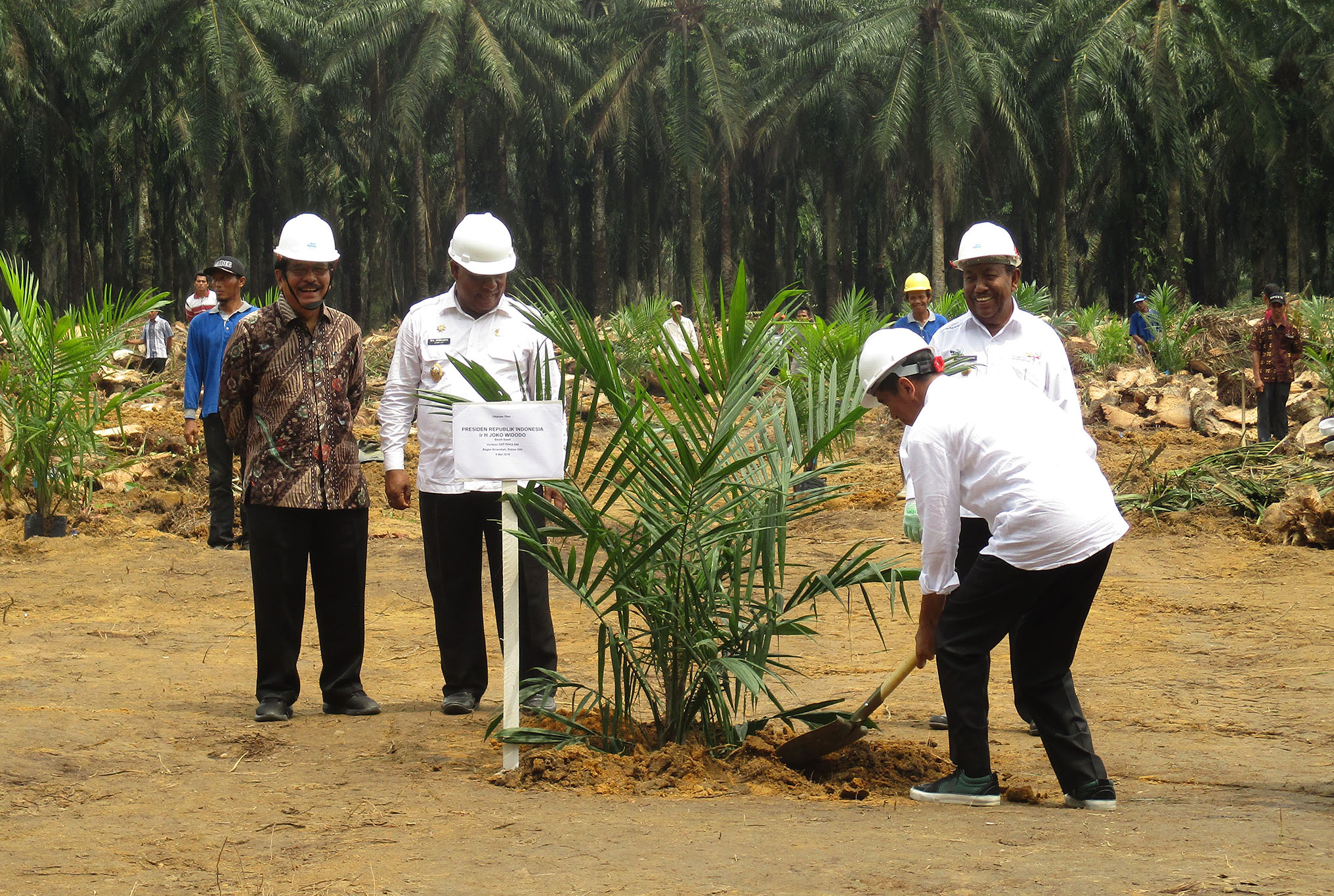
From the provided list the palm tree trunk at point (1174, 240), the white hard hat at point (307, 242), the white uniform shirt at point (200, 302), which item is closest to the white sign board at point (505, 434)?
the white hard hat at point (307, 242)

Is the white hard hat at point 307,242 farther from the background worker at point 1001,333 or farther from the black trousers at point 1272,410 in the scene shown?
the black trousers at point 1272,410

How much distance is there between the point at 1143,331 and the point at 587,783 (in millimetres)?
18645

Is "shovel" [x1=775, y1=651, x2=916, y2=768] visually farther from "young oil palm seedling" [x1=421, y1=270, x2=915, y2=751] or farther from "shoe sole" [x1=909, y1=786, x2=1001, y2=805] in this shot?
"shoe sole" [x1=909, y1=786, x2=1001, y2=805]

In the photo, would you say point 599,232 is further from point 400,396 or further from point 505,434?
point 505,434

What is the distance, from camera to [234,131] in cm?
3612

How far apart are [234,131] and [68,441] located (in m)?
29.2

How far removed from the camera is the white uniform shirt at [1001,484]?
147 inches

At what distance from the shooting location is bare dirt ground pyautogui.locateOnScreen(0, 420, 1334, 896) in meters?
3.13

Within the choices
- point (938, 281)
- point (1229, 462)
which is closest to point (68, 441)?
point (1229, 462)

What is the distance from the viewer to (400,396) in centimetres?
520

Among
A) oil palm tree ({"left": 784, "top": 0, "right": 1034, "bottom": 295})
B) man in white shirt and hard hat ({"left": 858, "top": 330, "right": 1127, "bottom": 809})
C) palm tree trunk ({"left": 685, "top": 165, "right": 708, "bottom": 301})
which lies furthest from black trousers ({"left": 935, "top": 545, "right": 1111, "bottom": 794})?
palm tree trunk ({"left": 685, "top": 165, "right": 708, "bottom": 301})

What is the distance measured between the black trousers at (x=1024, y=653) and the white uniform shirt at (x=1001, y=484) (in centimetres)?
8

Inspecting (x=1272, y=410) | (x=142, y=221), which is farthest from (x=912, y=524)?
(x=142, y=221)

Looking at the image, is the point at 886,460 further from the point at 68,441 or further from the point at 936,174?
the point at 936,174
